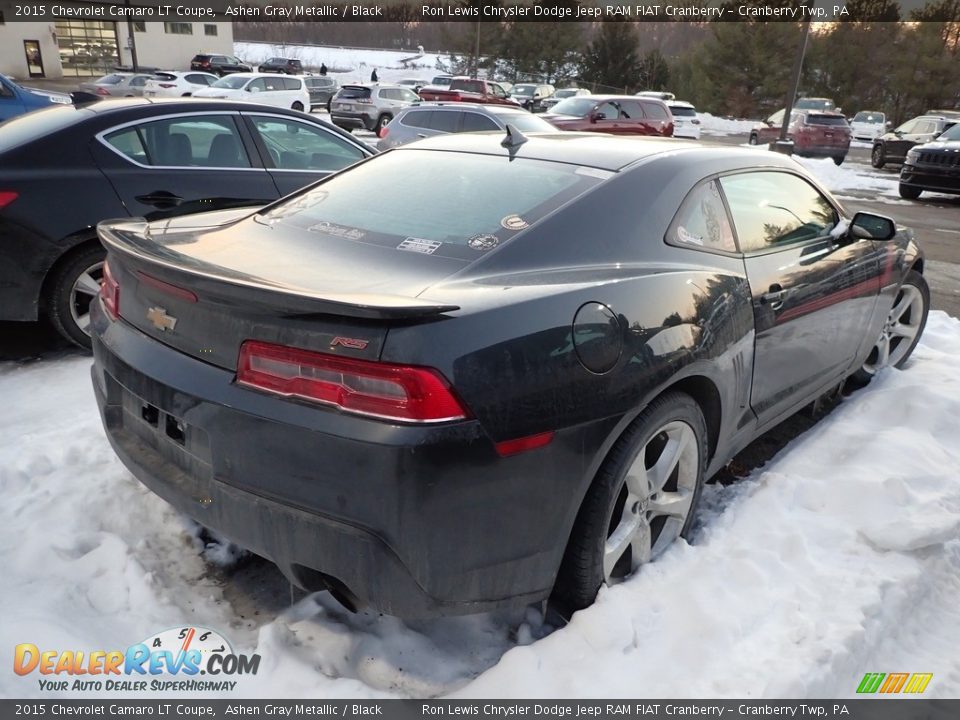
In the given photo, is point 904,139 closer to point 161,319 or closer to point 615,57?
point 161,319

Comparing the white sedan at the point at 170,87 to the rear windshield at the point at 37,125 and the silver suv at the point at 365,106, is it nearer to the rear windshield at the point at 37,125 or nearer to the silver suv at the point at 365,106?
the silver suv at the point at 365,106

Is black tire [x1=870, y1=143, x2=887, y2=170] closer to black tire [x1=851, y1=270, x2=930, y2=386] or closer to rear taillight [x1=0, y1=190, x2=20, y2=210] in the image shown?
black tire [x1=851, y1=270, x2=930, y2=386]

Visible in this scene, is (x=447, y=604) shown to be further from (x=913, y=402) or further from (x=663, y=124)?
(x=663, y=124)

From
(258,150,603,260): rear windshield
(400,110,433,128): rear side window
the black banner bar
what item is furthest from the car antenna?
the black banner bar

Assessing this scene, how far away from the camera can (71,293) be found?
4320 mm

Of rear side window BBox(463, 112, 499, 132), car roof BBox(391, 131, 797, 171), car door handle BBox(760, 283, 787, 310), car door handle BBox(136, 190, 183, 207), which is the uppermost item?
car roof BBox(391, 131, 797, 171)

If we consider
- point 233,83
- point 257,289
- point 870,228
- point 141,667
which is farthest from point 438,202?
point 233,83

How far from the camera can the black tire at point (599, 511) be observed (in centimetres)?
222

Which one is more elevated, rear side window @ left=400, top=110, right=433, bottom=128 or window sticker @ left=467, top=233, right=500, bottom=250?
window sticker @ left=467, top=233, right=500, bottom=250

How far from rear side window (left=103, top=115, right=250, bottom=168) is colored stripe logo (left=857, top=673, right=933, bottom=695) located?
462cm

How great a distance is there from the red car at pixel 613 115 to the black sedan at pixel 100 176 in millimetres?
12395

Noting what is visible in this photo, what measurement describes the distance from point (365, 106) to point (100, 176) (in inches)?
806

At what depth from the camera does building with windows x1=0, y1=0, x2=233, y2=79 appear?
41125 millimetres

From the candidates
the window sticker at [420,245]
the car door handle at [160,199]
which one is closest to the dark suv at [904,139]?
the car door handle at [160,199]
